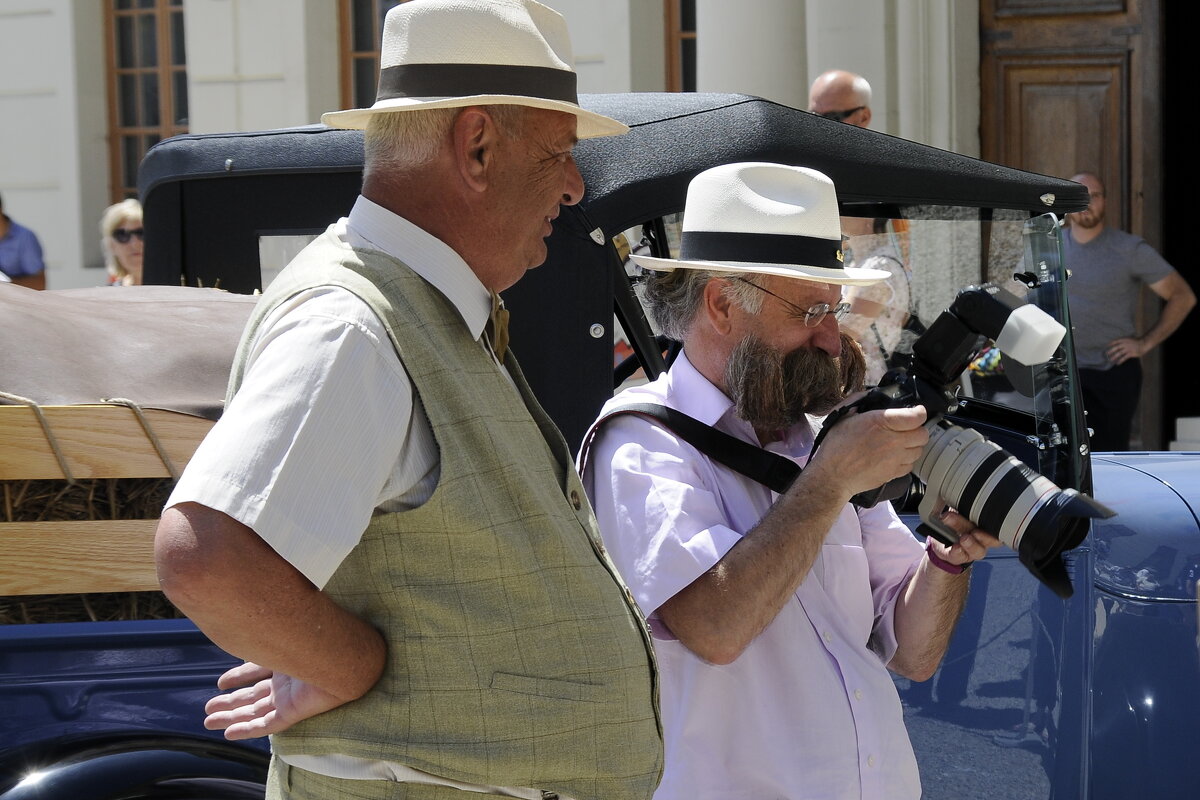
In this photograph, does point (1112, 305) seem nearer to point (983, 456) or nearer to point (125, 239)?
point (125, 239)

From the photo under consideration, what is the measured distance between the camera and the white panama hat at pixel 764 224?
2.21m

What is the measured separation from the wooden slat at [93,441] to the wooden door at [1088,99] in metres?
6.63

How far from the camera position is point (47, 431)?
227cm

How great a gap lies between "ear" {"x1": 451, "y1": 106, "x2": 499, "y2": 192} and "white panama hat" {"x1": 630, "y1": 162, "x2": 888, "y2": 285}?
70cm

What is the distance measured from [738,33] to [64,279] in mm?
5442

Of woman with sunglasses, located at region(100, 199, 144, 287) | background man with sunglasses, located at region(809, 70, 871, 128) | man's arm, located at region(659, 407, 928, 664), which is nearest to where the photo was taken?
man's arm, located at region(659, 407, 928, 664)

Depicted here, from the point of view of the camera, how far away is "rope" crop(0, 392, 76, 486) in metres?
2.27

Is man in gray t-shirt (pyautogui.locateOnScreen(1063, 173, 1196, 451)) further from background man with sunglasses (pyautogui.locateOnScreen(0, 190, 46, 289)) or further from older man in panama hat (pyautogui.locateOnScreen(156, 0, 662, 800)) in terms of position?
older man in panama hat (pyautogui.locateOnScreen(156, 0, 662, 800))

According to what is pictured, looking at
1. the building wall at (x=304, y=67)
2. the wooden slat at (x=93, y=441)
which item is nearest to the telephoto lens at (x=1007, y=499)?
the wooden slat at (x=93, y=441)

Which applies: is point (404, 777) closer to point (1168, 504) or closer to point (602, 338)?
point (602, 338)

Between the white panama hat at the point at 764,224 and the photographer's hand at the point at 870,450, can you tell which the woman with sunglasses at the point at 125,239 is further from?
the photographer's hand at the point at 870,450

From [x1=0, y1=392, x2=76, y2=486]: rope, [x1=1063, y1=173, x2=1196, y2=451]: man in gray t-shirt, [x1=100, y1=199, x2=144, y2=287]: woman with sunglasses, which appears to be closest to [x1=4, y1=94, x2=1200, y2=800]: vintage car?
[x1=0, y1=392, x2=76, y2=486]: rope

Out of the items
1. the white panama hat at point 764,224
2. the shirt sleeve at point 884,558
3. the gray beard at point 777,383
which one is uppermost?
the white panama hat at point 764,224

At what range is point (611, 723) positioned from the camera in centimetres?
152
